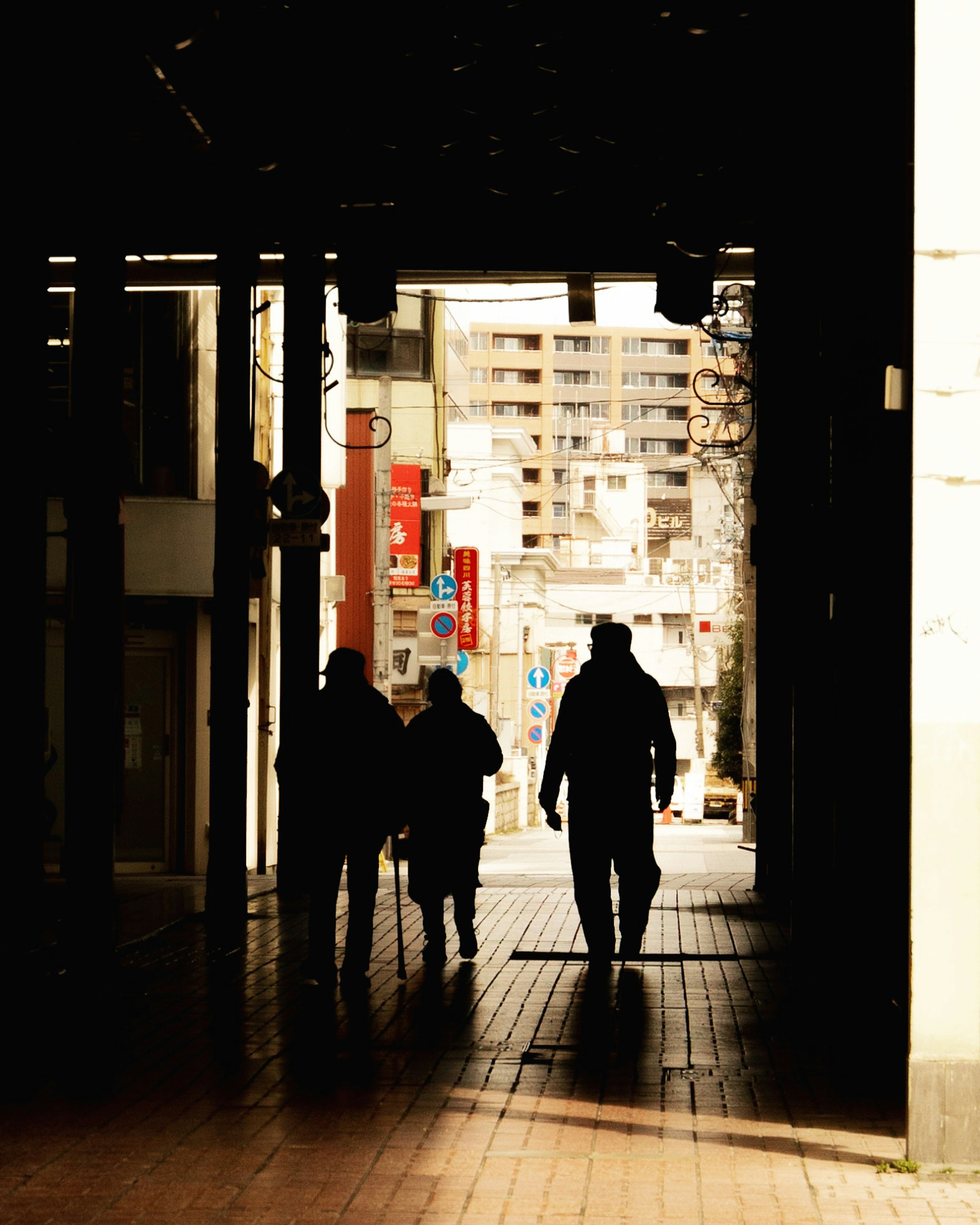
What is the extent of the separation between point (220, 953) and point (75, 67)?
585cm

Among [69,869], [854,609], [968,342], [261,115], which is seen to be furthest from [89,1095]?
[261,115]

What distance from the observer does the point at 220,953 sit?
11516 mm

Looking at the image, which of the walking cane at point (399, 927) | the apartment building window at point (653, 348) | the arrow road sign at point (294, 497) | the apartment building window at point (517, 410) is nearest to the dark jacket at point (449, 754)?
the walking cane at point (399, 927)

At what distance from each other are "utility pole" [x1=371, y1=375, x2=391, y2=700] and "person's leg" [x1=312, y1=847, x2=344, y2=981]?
14.8 m

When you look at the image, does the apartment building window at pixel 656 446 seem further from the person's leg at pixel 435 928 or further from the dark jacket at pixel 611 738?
the dark jacket at pixel 611 738

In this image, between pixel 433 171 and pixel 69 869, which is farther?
pixel 433 171

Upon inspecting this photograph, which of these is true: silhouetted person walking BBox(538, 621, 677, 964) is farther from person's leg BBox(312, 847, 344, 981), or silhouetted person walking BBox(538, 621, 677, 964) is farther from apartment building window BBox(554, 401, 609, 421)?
apartment building window BBox(554, 401, 609, 421)

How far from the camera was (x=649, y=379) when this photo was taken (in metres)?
107

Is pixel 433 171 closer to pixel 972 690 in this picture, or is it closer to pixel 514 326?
pixel 972 690

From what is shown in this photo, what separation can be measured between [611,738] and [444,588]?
2191 cm

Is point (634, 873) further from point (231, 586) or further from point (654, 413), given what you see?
point (654, 413)

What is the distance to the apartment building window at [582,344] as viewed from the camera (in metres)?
104

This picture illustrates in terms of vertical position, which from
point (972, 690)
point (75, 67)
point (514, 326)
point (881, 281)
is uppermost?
point (514, 326)

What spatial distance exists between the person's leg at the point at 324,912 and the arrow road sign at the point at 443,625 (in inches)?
786
